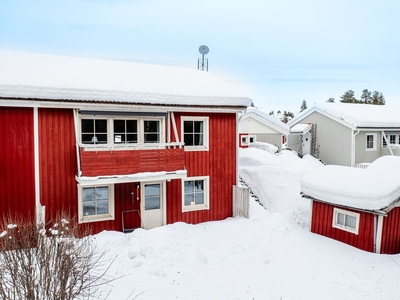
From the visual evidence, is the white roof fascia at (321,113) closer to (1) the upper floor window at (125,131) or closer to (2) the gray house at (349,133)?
(2) the gray house at (349,133)

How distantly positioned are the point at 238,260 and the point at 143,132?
614 centimetres

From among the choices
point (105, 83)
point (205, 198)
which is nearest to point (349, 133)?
point (205, 198)

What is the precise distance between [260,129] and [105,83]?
16.8 m

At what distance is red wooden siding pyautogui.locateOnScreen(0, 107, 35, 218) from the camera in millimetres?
10227

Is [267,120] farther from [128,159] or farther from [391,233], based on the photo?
[128,159]

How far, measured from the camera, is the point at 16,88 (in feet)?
32.9

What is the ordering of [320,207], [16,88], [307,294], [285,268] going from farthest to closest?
[320,207] < [16,88] < [285,268] < [307,294]

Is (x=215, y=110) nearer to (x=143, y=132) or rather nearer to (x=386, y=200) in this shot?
(x=143, y=132)

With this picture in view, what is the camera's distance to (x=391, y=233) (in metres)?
10.8

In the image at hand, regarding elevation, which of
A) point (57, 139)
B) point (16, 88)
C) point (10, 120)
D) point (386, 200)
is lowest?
point (386, 200)

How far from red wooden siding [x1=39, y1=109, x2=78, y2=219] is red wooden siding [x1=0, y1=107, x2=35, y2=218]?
34 cm

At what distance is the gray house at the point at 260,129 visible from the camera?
2527 cm

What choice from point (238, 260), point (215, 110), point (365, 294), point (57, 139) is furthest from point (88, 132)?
point (365, 294)

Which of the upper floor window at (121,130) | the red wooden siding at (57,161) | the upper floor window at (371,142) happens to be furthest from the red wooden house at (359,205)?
the upper floor window at (371,142)
